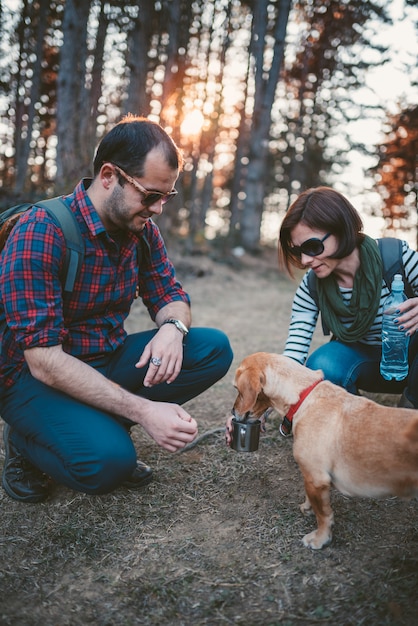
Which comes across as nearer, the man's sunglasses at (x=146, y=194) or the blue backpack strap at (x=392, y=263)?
the man's sunglasses at (x=146, y=194)

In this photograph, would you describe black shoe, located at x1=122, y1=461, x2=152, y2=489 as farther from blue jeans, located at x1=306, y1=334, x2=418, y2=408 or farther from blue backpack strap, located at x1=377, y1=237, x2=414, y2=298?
blue backpack strap, located at x1=377, y1=237, x2=414, y2=298

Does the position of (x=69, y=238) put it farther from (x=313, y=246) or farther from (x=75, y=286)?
(x=313, y=246)

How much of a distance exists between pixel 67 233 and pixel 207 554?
1949 mm

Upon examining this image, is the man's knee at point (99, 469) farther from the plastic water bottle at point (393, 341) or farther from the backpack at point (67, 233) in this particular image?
the plastic water bottle at point (393, 341)

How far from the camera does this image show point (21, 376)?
2861mm

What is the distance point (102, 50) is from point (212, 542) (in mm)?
15542

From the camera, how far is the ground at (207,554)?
216cm

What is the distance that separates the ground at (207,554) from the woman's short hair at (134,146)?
209cm

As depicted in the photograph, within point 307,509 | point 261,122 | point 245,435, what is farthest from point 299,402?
point 261,122

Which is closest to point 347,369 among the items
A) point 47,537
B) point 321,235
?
point 321,235

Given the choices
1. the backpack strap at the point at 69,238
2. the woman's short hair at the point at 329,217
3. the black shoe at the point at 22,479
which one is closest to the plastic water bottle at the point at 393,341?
the woman's short hair at the point at 329,217

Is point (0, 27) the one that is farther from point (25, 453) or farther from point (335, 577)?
point (335, 577)

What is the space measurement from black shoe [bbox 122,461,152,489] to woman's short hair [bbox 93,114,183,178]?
195 centimetres

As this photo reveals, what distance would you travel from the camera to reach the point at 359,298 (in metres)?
3.28
